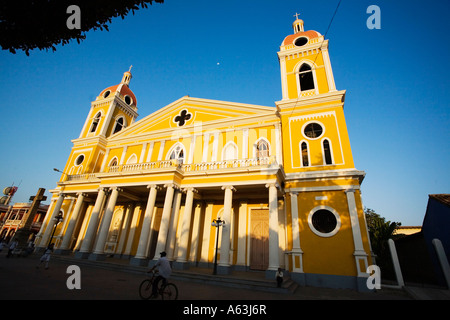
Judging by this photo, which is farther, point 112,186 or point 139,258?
point 112,186

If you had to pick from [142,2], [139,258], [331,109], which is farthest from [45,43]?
[331,109]

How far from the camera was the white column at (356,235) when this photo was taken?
33.1 ft

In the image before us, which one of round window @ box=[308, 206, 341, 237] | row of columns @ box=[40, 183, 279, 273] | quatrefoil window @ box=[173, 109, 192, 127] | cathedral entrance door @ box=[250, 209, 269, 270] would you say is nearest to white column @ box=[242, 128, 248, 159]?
row of columns @ box=[40, 183, 279, 273]

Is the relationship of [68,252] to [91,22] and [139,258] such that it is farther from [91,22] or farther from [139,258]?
[91,22]

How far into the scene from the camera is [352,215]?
11.0m

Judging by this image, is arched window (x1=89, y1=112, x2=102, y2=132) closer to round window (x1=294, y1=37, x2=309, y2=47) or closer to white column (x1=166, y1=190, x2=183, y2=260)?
white column (x1=166, y1=190, x2=183, y2=260)

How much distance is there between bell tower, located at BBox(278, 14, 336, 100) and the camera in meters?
15.1

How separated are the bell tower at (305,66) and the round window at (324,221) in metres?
8.03

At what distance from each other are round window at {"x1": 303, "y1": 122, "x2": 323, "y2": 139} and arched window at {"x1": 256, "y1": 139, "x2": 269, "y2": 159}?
2.76 meters

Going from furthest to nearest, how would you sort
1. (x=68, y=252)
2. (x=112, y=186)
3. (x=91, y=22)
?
(x=68, y=252) < (x=112, y=186) < (x=91, y=22)

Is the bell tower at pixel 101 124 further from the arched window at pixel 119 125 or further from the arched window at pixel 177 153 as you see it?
the arched window at pixel 177 153

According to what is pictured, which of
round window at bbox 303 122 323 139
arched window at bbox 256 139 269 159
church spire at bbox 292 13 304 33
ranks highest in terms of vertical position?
church spire at bbox 292 13 304 33
